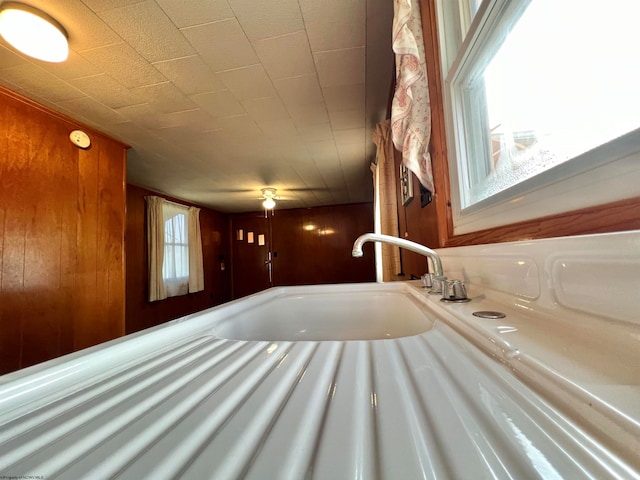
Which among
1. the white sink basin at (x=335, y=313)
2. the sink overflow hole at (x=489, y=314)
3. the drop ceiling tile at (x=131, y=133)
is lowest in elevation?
the white sink basin at (x=335, y=313)

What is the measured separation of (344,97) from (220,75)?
809 millimetres

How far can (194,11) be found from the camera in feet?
3.65

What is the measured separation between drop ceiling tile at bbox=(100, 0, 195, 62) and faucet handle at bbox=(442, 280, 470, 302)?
5.23 ft

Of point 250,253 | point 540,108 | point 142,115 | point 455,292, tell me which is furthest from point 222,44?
point 250,253

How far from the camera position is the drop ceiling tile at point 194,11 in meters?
1.08

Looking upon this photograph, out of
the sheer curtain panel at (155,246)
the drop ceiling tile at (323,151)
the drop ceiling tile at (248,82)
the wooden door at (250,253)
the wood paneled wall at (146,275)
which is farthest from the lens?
the wooden door at (250,253)

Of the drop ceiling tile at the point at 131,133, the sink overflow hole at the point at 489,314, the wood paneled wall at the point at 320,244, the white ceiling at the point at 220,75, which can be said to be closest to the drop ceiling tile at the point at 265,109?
the white ceiling at the point at 220,75

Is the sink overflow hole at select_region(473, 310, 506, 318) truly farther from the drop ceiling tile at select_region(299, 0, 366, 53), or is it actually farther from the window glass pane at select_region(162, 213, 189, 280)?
the window glass pane at select_region(162, 213, 189, 280)

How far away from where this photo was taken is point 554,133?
0.46m

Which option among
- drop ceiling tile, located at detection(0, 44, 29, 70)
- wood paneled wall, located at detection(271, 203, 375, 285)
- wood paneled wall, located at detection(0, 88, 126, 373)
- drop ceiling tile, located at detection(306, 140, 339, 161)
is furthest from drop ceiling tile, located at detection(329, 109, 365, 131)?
wood paneled wall, located at detection(271, 203, 375, 285)

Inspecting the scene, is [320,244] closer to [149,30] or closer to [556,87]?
[149,30]

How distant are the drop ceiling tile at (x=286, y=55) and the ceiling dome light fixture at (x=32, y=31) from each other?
0.89 meters

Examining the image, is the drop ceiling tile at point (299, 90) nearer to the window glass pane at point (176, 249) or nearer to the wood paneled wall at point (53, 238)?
the wood paneled wall at point (53, 238)

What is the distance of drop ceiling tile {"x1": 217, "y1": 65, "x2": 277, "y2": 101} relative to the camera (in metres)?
1.48
